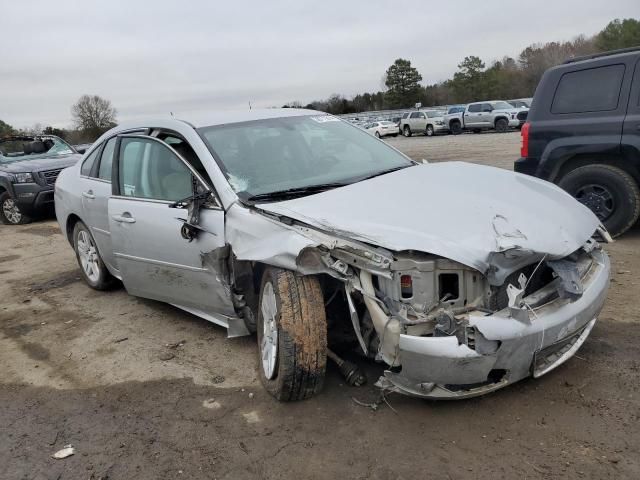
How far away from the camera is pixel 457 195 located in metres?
3.24

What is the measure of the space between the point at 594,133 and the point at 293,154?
3.62 m

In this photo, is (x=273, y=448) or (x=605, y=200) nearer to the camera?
(x=273, y=448)

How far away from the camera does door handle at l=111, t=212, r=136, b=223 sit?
14.2 feet

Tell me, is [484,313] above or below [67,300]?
above

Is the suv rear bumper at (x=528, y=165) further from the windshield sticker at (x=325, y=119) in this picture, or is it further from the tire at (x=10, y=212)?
the tire at (x=10, y=212)

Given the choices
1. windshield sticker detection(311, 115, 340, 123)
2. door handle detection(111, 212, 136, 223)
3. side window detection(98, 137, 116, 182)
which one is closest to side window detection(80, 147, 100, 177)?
side window detection(98, 137, 116, 182)

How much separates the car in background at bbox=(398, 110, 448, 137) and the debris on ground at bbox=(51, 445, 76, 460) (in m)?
31.5

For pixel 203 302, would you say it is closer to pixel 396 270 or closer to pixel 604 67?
pixel 396 270

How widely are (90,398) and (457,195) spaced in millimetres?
2621

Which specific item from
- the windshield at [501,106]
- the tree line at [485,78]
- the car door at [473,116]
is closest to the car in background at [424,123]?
the car door at [473,116]

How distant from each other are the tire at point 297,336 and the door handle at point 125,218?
1625 mm

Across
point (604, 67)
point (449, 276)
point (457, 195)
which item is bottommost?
point (449, 276)

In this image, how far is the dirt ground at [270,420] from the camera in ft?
8.70

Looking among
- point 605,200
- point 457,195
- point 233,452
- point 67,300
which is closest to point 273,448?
point 233,452
